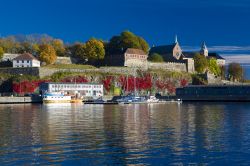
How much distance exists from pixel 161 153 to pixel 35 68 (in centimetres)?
7708

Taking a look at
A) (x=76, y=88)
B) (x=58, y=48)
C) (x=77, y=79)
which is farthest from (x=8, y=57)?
(x=76, y=88)

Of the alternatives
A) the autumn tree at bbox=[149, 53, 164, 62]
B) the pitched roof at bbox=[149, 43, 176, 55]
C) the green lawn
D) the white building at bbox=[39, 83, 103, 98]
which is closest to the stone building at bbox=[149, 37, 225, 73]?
the pitched roof at bbox=[149, 43, 176, 55]

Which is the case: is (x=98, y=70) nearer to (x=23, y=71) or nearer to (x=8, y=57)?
(x=23, y=71)

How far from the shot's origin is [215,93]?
101m

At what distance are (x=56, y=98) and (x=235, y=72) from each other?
69.4 meters

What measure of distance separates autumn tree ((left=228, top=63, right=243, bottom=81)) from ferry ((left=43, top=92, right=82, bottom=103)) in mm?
63977

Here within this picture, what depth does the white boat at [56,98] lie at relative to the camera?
87.2 metres

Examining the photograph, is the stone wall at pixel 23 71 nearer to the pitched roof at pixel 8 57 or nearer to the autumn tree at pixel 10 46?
the pitched roof at pixel 8 57

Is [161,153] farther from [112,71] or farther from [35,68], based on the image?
[112,71]

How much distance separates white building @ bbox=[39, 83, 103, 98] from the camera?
9153 centimetres

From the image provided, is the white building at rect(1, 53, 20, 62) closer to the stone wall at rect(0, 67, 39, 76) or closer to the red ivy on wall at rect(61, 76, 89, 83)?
the stone wall at rect(0, 67, 39, 76)

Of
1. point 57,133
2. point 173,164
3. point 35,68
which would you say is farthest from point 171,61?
point 173,164

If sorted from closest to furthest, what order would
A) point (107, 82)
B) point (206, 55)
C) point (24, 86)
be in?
point (24, 86)
point (107, 82)
point (206, 55)

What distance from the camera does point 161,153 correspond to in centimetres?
2231
